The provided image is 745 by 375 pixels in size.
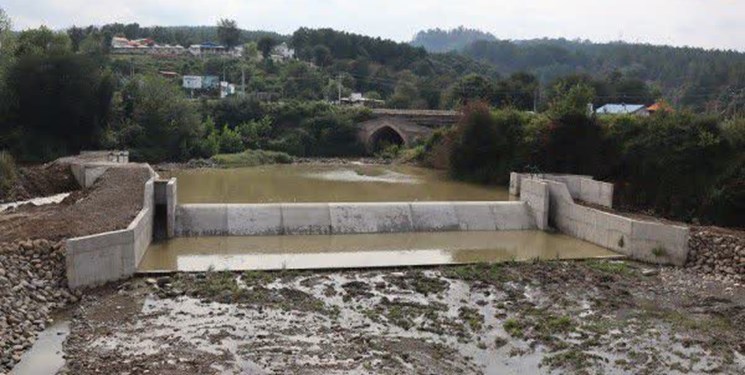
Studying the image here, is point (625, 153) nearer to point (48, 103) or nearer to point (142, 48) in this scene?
point (48, 103)

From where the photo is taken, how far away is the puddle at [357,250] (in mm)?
16406

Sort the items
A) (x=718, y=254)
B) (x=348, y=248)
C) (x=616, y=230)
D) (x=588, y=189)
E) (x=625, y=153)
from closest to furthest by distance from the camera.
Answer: (x=718, y=254) → (x=348, y=248) → (x=616, y=230) → (x=588, y=189) → (x=625, y=153)

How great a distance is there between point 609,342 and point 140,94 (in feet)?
120

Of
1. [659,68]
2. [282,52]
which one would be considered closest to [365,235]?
[282,52]

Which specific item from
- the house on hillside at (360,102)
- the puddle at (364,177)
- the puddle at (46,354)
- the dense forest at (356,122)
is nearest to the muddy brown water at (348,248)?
the puddle at (46,354)

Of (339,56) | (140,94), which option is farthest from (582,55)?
(140,94)

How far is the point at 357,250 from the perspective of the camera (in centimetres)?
1825

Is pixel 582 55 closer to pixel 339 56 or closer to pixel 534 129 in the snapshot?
pixel 339 56

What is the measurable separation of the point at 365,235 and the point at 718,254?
899 centimetres

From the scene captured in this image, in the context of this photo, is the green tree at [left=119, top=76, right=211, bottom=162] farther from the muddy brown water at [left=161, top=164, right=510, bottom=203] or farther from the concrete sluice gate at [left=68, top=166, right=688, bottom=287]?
the concrete sluice gate at [left=68, top=166, right=688, bottom=287]

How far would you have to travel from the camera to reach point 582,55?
159000 millimetres

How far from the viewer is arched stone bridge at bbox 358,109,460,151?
162 feet

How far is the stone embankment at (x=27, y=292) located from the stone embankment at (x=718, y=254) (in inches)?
543

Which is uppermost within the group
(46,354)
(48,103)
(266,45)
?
(266,45)
